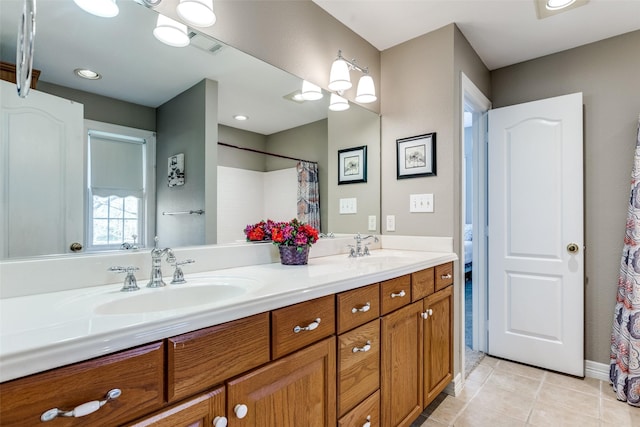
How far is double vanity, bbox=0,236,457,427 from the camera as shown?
59cm

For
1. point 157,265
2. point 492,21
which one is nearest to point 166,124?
point 157,265

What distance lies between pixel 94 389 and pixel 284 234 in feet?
3.27

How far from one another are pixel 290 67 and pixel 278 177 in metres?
0.59

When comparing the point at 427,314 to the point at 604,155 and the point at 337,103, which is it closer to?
the point at 337,103

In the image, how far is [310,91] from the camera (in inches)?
74.6

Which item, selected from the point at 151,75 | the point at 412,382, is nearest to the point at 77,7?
the point at 151,75

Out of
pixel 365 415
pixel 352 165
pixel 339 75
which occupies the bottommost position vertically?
pixel 365 415

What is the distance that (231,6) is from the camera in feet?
4.76

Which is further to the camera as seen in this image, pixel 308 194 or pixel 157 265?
pixel 308 194

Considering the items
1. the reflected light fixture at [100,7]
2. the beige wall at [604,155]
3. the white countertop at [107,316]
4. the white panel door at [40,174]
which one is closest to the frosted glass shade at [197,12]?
the reflected light fixture at [100,7]

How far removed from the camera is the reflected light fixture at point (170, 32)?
1233 millimetres

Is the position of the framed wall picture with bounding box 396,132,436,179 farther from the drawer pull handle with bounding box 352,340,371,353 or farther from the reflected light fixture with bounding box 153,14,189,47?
the reflected light fixture with bounding box 153,14,189,47

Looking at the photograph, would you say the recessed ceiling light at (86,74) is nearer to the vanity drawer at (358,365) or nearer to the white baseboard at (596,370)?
the vanity drawer at (358,365)

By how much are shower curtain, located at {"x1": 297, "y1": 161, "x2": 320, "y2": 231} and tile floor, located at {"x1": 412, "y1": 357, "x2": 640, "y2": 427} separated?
126cm
